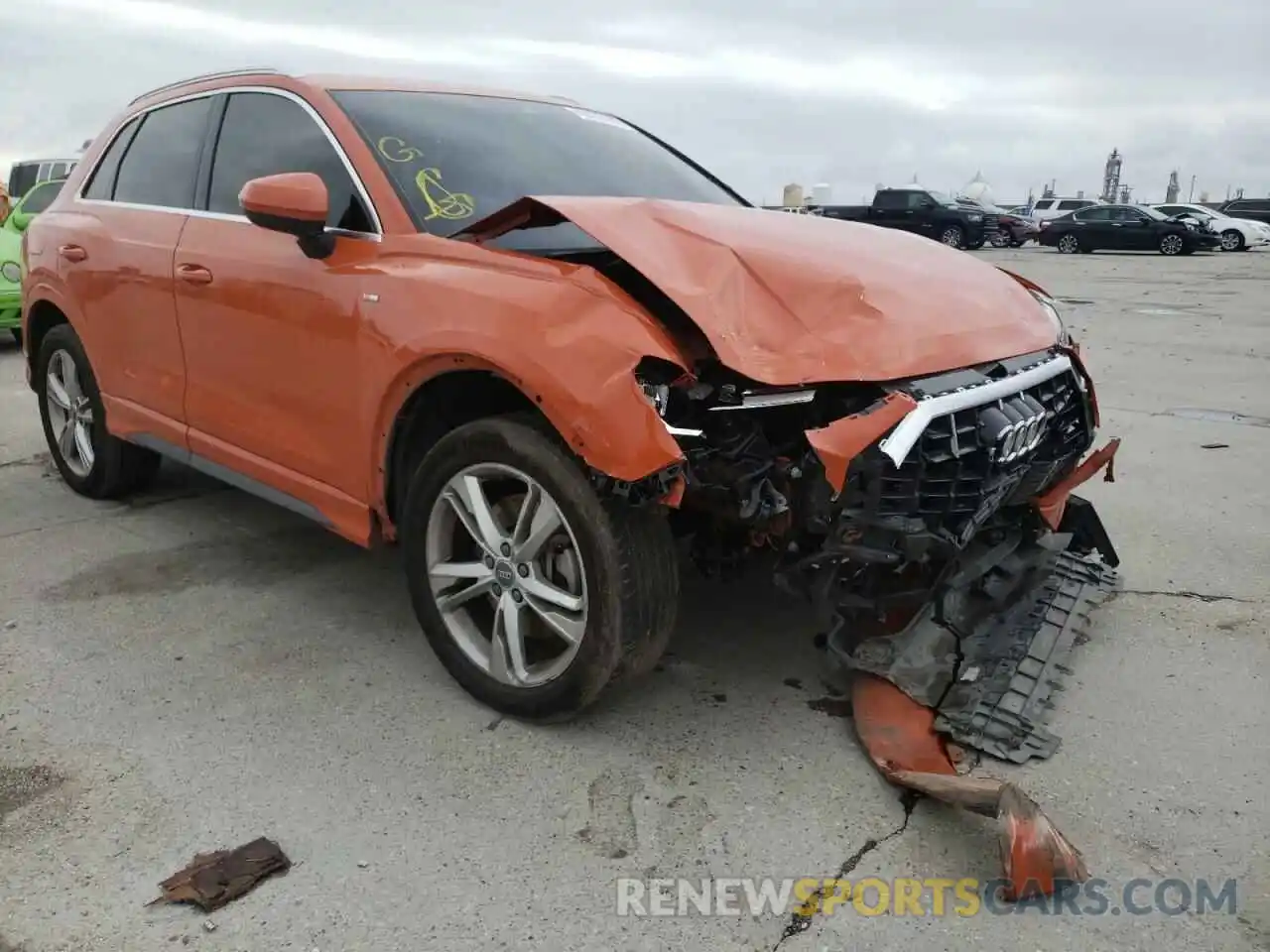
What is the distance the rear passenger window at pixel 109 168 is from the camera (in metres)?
4.62

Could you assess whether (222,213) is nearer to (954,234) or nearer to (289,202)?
(289,202)

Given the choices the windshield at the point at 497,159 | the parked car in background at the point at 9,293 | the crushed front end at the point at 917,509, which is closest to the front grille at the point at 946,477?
the crushed front end at the point at 917,509

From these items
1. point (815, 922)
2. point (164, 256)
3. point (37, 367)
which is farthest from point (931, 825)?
point (37, 367)

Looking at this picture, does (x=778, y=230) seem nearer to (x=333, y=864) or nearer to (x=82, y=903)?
(x=333, y=864)

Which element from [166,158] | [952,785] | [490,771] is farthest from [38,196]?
[952,785]

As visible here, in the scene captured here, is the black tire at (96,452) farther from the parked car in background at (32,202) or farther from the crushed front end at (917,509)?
the parked car in background at (32,202)

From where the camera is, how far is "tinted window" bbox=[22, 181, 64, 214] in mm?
9004

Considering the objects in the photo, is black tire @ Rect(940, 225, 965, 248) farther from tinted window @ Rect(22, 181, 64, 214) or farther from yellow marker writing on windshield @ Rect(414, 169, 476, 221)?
yellow marker writing on windshield @ Rect(414, 169, 476, 221)

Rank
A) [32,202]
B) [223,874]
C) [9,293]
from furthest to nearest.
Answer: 1. [9,293]
2. [32,202]
3. [223,874]

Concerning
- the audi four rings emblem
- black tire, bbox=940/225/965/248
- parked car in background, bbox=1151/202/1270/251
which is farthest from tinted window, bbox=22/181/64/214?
parked car in background, bbox=1151/202/1270/251

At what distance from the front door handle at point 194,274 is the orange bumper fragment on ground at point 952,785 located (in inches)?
103

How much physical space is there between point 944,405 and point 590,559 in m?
0.95

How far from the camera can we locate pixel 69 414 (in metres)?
5.05

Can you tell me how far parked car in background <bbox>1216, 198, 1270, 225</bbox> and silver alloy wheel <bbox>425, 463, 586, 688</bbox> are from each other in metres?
42.1
